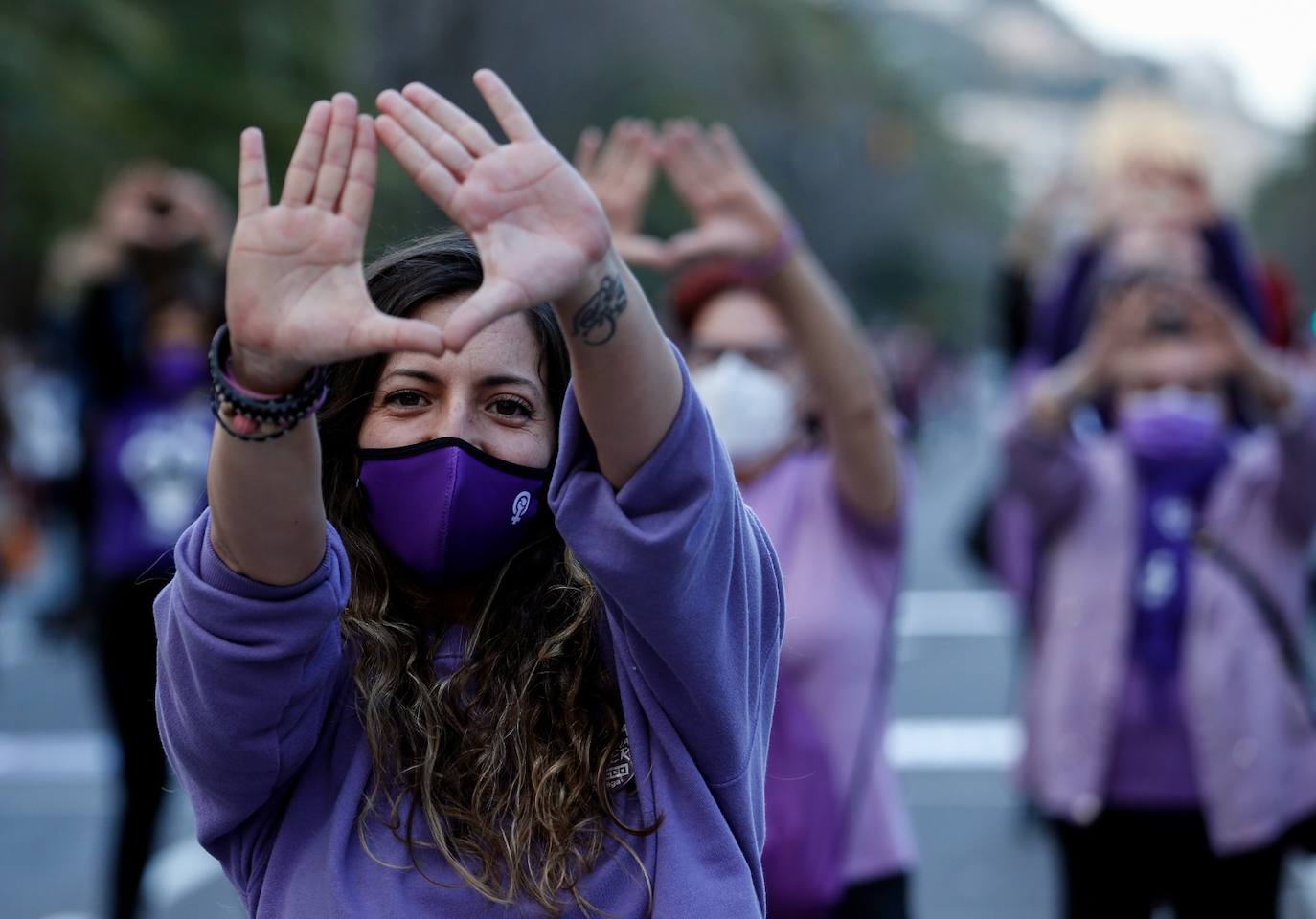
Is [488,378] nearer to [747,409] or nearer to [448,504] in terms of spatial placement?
[448,504]

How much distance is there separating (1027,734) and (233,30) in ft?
56.5

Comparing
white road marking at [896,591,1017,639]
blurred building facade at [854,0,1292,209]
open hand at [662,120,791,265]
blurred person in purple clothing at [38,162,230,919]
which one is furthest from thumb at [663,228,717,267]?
blurred building facade at [854,0,1292,209]

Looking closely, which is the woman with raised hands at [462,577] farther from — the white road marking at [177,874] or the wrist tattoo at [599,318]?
the white road marking at [177,874]

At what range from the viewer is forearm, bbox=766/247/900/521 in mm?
3521

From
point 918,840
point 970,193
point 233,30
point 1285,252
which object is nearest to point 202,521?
point 918,840

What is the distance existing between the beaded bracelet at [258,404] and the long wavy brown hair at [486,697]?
350 millimetres

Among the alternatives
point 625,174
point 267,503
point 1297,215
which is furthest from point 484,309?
point 1297,215

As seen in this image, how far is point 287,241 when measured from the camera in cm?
170

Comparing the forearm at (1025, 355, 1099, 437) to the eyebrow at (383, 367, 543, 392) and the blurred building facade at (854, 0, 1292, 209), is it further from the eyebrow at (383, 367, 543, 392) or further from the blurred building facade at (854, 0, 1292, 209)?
the blurred building facade at (854, 0, 1292, 209)

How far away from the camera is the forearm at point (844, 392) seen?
3.52 metres

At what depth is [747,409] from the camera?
12.3ft

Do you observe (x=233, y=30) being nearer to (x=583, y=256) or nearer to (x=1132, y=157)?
(x=1132, y=157)

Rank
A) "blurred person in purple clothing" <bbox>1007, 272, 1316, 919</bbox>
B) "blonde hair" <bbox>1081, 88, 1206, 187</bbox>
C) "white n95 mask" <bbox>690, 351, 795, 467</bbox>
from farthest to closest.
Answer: "blonde hair" <bbox>1081, 88, 1206, 187</bbox>
"blurred person in purple clothing" <bbox>1007, 272, 1316, 919</bbox>
"white n95 mask" <bbox>690, 351, 795, 467</bbox>

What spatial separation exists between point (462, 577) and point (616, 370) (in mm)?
451
